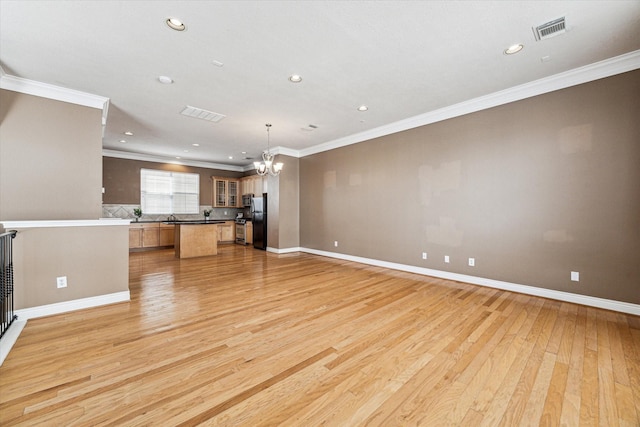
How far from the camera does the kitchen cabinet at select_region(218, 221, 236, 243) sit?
9383 millimetres

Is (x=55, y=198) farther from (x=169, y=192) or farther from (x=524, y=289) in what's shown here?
(x=524, y=289)

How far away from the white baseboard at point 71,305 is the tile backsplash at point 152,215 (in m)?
5.64

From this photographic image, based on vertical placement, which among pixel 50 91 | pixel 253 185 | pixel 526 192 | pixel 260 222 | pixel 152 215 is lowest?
pixel 260 222

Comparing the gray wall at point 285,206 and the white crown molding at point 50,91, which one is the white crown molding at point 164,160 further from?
the white crown molding at point 50,91

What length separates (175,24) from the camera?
2.45 m

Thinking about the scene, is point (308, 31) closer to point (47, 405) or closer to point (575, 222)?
point (47, 405)

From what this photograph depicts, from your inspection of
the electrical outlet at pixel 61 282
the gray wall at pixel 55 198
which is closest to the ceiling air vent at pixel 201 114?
the gray wall at pixel 55 198

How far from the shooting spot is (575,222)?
11.2ft

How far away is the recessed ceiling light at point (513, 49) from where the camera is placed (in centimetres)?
285

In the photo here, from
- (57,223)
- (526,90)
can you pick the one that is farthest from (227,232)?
(526,90)

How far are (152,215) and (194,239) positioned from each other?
2974 millimetres

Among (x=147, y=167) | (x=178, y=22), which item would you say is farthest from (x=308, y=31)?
(x=147, y=167)

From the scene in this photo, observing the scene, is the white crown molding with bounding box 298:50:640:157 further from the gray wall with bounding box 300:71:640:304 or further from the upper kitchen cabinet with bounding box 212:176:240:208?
the upper kitchen cabinet with bounding box 212:176:240:208

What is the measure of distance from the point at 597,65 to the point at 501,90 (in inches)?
38.8
